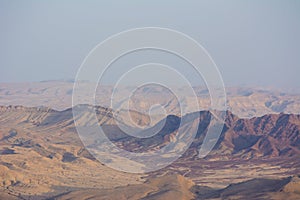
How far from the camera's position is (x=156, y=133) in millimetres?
145625

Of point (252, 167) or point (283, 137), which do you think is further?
point (283, 137)

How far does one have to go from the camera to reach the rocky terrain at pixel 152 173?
73.1 metres

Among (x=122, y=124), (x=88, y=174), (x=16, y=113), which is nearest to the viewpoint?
(x=88, y=174)

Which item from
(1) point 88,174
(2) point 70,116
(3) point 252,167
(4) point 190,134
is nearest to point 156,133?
(4) point 190,134

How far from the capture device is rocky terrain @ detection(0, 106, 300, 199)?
240 feet

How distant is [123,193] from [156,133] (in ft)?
242

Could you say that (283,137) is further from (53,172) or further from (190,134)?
(53,172)

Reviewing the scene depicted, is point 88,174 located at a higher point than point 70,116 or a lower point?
lower

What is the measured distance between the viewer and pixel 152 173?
103 m

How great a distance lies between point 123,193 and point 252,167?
47323 mm

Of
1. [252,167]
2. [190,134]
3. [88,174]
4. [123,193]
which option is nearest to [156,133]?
[190,134]

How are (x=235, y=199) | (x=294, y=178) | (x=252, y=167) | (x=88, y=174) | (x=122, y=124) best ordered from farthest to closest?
(x=122, y=124)
(x=252, y=167)
(x=88, y=174)
(x=294, y=178)
(x=235, y=199)

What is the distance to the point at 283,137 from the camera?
142 metres

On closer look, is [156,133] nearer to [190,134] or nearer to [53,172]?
[190,134]
